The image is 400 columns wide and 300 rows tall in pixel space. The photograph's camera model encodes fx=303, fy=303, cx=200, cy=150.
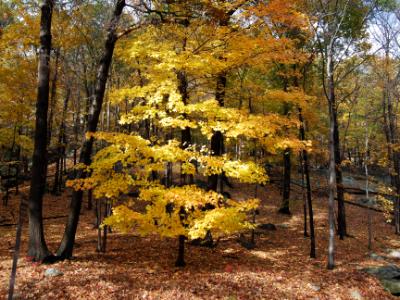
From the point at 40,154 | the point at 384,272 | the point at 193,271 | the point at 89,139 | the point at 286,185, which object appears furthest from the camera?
the point at 286,185

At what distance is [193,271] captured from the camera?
9.52 meters

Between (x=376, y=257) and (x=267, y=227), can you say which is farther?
(x=267, y=227)

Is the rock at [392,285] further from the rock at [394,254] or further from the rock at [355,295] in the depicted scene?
the rock at [394,254]

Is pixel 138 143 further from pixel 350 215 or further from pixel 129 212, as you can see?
pixel 350 215

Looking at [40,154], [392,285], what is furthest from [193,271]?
[392,285]

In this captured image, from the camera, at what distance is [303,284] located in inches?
A: 382

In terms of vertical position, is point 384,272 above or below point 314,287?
below

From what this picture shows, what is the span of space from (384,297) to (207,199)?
6.97 metres

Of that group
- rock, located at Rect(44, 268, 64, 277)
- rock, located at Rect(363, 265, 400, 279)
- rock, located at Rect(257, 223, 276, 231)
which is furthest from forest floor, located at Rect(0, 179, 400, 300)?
rock, located at Rect(257, 223, 276, 231)

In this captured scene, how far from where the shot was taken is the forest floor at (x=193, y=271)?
303 inches

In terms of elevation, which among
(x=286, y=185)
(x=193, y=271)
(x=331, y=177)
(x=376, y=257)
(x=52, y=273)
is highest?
(x=331, y=177)

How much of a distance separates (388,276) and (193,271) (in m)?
→ 7.14

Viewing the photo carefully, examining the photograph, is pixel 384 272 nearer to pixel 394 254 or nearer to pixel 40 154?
pixel 394 254

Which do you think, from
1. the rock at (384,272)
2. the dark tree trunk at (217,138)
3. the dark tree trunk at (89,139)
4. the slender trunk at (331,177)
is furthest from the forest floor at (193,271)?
the dark tree trunk at (217,138)
